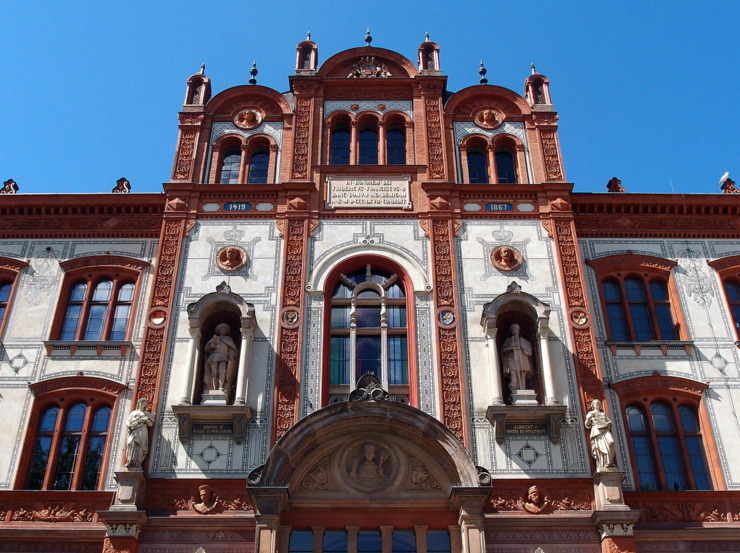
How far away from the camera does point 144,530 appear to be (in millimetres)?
19312

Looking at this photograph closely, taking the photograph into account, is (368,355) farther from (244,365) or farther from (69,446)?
(69,446)

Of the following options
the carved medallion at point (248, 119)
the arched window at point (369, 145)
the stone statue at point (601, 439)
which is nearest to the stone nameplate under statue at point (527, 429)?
the stone statue at point (601, 439)

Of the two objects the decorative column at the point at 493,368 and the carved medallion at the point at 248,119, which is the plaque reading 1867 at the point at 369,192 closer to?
the carved medallion at the point at 248,119

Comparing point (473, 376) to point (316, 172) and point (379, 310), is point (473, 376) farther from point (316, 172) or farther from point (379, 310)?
point (316, 172)

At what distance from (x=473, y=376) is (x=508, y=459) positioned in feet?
8.15

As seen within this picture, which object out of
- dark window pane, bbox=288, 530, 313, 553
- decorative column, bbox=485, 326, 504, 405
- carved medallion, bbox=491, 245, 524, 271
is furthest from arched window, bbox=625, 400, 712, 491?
dark window pane, bbox=288, 530, 313, 553

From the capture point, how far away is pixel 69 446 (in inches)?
848

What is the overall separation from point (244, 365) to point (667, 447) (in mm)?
11557

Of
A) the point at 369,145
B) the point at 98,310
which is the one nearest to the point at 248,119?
the point at 369,145

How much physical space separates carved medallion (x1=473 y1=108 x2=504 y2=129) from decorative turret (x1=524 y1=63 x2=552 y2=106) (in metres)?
1.29

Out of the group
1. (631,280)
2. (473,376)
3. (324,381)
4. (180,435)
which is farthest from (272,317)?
(631,280)

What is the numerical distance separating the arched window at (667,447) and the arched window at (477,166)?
895 cm

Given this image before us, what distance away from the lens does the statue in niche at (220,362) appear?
71.0 ft

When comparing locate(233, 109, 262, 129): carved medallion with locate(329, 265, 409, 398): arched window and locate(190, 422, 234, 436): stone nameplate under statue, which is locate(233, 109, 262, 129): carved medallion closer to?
locate(329, 265, 409, 398): arched window
